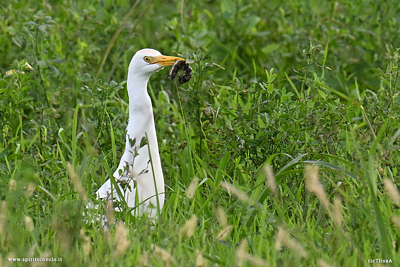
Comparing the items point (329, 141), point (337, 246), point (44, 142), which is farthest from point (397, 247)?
point (44, 142)

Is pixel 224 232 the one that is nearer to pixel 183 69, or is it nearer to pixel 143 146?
pixel 143 146

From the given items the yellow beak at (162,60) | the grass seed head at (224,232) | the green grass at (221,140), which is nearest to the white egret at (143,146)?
the yellow beak at (162,60)

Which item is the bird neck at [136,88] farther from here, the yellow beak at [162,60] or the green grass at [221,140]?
the green grass at [221,140]

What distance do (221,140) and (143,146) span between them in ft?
2.39

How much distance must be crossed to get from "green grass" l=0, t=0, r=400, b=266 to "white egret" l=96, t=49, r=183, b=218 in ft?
0.50

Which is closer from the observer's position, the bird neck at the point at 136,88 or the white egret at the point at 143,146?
the white egret at the point at 143,146

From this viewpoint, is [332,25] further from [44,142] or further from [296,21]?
[44,142]

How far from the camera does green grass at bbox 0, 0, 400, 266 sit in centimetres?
275

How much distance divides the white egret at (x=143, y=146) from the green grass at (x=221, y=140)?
0.50 ft

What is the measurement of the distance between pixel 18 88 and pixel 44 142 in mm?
461

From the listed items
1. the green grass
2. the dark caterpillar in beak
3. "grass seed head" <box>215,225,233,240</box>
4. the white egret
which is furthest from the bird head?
"grass seed head" <box>215,225,233,240</box>

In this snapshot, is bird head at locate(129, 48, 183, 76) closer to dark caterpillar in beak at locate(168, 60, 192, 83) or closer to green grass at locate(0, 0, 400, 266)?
dark caterpillar in beak at locate(168, 60, 192, 83)

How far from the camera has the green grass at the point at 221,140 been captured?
9.01 feet

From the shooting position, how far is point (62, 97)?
17.6 ft
